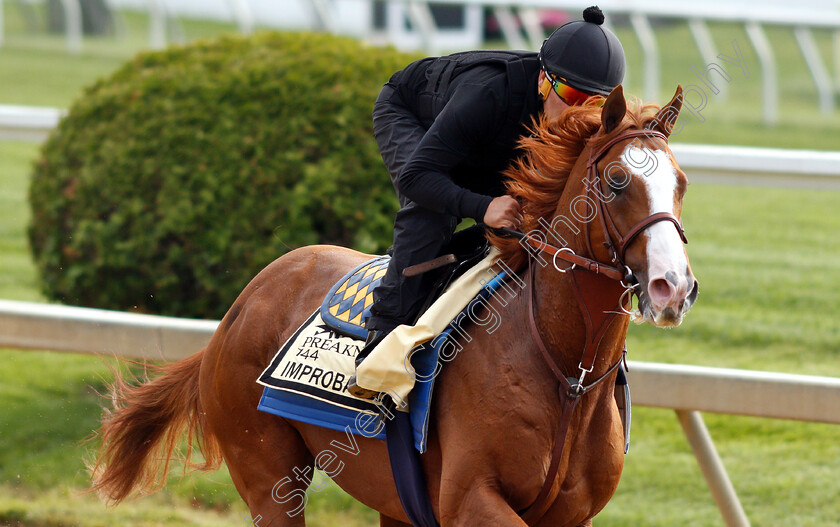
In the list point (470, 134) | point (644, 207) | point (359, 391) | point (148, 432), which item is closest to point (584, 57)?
point (470, 134)

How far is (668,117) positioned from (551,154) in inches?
12.5

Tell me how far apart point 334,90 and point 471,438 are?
111 inches

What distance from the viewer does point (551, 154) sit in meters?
2.75

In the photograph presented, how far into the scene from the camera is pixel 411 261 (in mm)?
2992

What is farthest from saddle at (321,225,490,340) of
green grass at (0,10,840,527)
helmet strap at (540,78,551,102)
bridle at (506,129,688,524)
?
green grass at (0,10,840,527)

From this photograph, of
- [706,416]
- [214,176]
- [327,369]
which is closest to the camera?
[327,369]

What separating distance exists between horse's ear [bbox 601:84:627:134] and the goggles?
223 millimetres

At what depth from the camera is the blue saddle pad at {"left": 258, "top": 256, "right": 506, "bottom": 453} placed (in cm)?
308

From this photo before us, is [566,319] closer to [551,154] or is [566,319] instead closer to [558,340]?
[558,340]

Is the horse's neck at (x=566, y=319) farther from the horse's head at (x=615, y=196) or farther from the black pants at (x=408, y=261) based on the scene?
the black pants at (x=408, y=261)

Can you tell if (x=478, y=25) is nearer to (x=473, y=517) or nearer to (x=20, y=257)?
(x=20, y=257)

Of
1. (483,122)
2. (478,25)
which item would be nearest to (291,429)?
(483,122)

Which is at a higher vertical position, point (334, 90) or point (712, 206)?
point (334, 90)

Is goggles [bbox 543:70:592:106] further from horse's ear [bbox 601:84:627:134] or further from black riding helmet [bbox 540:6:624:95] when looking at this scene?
horse's ear [bbox 601:84:627:134]
